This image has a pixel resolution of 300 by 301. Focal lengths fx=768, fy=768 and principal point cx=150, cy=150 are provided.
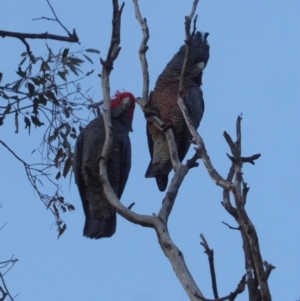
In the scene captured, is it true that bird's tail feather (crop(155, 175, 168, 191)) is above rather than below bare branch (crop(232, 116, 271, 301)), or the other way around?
above

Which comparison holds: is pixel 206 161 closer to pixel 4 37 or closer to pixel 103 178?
pixel 103 178

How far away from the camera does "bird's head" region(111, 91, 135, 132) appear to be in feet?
16.2

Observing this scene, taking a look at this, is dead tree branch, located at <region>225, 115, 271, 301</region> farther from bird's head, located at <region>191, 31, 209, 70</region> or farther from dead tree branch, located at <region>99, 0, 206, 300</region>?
bird's head, located at <region>191, 31, 209, 70</region>

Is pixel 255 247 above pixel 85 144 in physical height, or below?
below

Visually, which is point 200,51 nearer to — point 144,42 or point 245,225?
point 144,42

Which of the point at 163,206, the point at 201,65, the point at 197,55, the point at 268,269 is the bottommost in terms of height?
the point at 268,269

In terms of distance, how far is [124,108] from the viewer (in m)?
4.96

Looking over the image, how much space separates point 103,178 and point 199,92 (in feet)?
7.03

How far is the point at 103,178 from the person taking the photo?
327 centimetres

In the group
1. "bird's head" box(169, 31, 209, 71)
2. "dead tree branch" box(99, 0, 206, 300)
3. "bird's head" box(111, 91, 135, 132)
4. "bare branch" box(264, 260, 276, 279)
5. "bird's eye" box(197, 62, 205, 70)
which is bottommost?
"bare branch" box(264, 260, 276, 279)

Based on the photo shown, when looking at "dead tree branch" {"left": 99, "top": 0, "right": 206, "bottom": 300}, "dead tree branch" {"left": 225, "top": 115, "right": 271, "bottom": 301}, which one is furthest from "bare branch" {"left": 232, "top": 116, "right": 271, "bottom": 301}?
"dead tree branch" {"left": 99, "top": 0, "right": 206, "bottom": 300}

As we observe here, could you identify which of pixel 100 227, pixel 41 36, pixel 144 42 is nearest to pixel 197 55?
pixel 144 42

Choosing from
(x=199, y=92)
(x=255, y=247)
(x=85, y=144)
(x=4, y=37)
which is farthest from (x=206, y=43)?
(x=255, y=247)

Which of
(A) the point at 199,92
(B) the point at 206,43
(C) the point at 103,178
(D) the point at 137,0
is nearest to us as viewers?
(C) the point at 103,178
